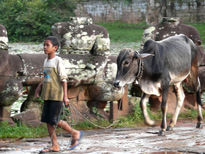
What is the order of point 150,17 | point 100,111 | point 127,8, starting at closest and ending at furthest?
point 100,111 → point 150,17 → point 127,8

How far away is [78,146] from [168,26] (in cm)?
417

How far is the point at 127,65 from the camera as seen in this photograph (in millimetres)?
8469

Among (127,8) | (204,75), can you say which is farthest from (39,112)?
(127,8)

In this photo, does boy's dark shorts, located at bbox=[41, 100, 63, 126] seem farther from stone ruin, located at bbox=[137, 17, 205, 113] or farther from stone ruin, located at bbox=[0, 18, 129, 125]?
stone ruin, located at bbox=[137, 17, 205, 113]

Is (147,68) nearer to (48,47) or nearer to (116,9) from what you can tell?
(48,47)

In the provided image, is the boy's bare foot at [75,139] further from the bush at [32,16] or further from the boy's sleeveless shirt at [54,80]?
the bush at [32,16]

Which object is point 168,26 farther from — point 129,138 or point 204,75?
point 129,138

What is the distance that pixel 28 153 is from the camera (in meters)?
6.94

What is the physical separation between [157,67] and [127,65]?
55 centimetres

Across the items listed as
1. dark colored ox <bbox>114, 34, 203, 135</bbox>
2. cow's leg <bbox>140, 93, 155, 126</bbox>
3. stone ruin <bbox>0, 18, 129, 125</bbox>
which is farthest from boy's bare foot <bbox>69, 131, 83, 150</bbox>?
cow's leg <bbox>140, 93, 155, 126</bbox>

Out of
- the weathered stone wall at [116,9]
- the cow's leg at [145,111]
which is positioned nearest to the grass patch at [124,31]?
the weathered stone wall at [116,9]

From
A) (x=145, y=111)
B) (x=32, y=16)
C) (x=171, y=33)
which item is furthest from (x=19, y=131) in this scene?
(x=32, y=16)

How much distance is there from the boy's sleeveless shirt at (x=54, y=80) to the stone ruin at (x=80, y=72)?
1.32 metres

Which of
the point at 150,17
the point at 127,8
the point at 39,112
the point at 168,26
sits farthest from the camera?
the point at 127,8
